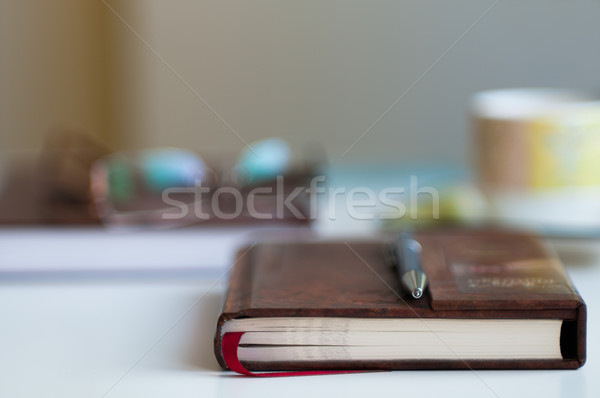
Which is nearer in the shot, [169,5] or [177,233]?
[177,233]

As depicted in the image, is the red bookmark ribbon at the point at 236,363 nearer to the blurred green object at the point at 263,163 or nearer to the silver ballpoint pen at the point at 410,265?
the silver ballpoint pen at the point at 410,265

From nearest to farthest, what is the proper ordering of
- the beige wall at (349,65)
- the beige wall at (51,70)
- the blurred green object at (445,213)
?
the blurred green object at (445,213)
the beige wall at (349,65)
the beige wall at (51,70)

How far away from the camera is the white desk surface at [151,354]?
1.34 ft

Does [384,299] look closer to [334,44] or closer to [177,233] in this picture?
[177,233]

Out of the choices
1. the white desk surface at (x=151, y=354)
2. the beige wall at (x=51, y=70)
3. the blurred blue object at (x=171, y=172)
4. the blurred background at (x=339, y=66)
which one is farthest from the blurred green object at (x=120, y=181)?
the beige wall at (x=51, y=70)

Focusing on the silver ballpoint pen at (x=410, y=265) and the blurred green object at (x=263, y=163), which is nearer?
the silver ballpoint pen at (x=410, y=265)

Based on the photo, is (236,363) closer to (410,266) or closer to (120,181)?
(410,266)

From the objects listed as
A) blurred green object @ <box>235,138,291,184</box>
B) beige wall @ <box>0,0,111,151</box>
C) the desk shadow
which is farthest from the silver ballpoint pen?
beige wall @ <box>0,0,111,151</box>

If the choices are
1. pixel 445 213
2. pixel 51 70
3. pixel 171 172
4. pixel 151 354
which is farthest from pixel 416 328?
pixel 51 70

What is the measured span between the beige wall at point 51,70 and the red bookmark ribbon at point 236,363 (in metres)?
1.28

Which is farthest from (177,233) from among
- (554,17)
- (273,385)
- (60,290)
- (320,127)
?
(554,17)

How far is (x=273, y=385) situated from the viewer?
42 centimetres

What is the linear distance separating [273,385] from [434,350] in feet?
0.32

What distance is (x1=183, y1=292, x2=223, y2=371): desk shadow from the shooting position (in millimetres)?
449
